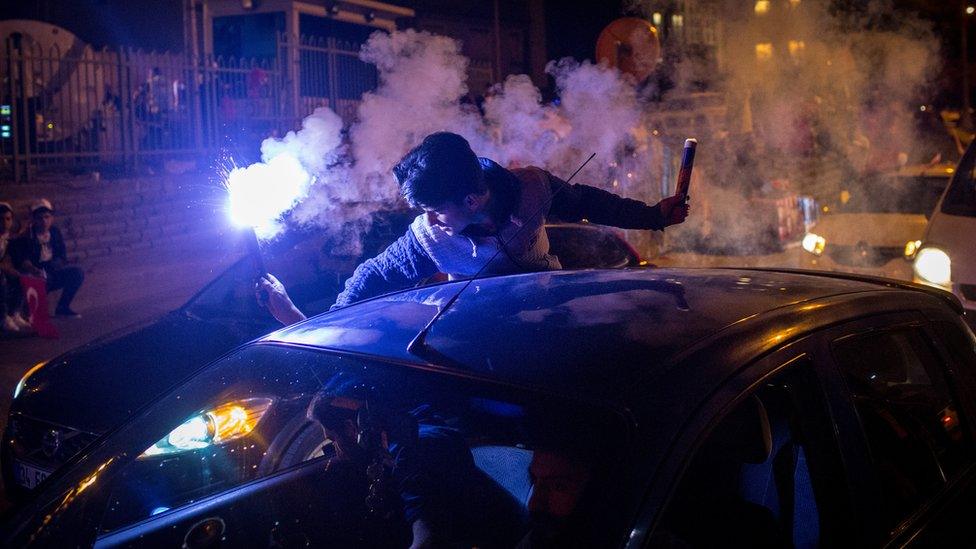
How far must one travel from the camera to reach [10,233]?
9.63 meters

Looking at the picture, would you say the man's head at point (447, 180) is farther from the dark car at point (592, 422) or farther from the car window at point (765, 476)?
the car window at point (765, 476)

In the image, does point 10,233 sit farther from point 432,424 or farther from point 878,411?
point 878,411

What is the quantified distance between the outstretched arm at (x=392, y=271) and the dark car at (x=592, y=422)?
3.21ft

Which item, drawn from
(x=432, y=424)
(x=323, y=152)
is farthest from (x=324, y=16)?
(x=432, y=424)

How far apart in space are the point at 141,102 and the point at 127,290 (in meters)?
2.91

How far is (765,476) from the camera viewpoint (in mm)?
2410

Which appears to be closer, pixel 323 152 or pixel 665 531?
pixel 665 531

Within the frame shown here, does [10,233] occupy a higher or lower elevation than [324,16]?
lower

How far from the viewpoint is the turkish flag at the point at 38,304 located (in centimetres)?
902

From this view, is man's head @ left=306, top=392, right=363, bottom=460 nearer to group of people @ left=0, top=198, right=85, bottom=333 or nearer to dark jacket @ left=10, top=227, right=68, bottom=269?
group of people @ left=0, top=198, right=85, bottom=333

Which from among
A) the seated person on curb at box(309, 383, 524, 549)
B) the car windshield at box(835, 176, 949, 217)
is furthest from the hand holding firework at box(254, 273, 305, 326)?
the car windshield at box(835, 176, 949, 217)

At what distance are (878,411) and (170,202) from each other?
11.2 m

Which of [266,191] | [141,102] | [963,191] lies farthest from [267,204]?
[141,102]

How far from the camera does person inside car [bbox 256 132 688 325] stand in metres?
3.74
